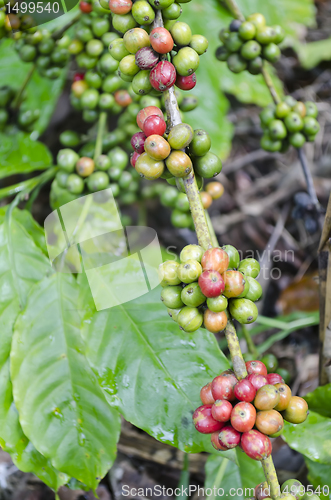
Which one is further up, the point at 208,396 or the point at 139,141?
the point at 139,141

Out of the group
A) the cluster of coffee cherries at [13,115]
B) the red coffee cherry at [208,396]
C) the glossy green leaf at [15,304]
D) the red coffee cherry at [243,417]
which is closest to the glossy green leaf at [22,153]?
the cluster of coffee cherries at [13,115]

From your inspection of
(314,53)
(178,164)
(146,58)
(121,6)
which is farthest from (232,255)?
(314,53)

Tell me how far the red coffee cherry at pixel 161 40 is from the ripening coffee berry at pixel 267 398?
80 cm

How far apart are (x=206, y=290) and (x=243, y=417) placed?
27 cm

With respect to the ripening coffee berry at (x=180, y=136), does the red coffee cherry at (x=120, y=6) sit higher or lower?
higher

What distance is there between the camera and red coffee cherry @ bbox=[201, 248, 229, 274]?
860 millimetres

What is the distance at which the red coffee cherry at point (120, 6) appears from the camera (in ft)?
3.25

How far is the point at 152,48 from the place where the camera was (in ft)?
3.17

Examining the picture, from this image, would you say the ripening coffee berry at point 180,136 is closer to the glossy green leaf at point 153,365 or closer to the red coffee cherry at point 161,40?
the red coffee cherry at point 161,40

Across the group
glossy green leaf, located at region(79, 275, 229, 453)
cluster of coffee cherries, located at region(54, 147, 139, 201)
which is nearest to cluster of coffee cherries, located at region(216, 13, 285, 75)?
cluster of coffee cherries, located at region(54, 147, 139, 201)

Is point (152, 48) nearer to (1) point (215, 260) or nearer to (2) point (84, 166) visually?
(1) point (215, 260)

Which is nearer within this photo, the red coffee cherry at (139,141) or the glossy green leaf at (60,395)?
the red coffee cherry at (139,141)

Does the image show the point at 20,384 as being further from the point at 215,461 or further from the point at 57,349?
the point at 215,461

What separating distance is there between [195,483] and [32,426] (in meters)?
0.88
